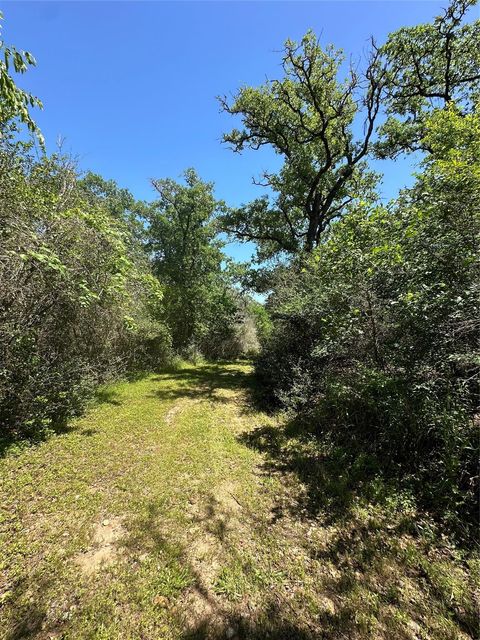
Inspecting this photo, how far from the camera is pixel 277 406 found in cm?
747

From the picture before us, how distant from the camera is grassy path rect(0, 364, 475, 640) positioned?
221 centimetres

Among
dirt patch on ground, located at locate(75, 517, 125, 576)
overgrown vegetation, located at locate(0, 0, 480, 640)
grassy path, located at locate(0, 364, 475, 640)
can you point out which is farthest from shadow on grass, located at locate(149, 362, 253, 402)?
dirt patch on ground, located at locate(75, 517, 125, 576)

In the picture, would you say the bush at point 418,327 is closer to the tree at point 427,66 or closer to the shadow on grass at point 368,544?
the shadow on grass at point 368,544

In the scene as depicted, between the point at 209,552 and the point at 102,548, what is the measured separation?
3.69ft

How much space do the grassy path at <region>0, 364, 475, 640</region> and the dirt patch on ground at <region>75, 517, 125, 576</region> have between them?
0.01 m

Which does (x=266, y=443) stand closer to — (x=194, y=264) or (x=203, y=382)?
(x=203, y=382)

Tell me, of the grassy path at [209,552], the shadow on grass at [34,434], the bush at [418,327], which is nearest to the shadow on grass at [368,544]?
the grassy path at [209,552]

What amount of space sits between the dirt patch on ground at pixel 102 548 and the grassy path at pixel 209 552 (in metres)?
0.01

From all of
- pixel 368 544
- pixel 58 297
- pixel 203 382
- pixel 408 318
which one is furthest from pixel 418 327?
pixel 203 382

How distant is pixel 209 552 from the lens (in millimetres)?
2873

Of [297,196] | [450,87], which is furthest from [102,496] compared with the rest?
[450,87]

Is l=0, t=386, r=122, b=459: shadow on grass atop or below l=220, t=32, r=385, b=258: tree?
below

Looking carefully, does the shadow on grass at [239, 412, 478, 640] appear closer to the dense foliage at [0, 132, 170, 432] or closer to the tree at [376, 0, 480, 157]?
the dense foliage at [0, 132, 170, 432]

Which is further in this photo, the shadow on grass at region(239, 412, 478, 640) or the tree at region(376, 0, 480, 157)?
the tree at region(376, 0, 480, 157)
